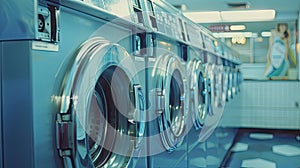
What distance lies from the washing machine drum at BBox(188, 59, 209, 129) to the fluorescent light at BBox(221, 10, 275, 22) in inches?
149

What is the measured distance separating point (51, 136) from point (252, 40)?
20.7 ft

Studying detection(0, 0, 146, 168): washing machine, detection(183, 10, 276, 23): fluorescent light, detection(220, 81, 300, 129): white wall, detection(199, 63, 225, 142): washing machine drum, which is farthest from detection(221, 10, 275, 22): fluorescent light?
detection(0, 0, 146, 168): washing machine

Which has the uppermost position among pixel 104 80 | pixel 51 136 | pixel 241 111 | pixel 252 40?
pixel 252 40

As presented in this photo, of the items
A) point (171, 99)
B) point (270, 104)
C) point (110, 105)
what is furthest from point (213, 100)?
point (270, 104)

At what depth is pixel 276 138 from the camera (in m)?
5.51

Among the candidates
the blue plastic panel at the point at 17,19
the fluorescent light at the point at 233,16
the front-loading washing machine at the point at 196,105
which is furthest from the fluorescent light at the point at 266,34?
the blue plastic panel at the point at 17,19

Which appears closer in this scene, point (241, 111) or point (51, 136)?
point (51, 136)

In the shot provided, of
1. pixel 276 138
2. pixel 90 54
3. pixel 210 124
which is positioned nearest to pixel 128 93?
pixel 90 54

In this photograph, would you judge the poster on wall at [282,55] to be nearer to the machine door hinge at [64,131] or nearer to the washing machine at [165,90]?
the washing machine at [165,90]

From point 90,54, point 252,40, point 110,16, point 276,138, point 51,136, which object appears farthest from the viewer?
point 252,40

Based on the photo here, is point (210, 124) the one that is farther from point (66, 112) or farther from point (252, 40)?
point (252, 40)

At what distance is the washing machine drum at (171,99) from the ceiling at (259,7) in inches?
132

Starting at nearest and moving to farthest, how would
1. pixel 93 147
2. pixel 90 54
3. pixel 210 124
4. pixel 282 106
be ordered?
pixel 90 54
pixel 93 147
pixel 210 124
pixel 282 106

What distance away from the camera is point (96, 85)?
134 centimetres
